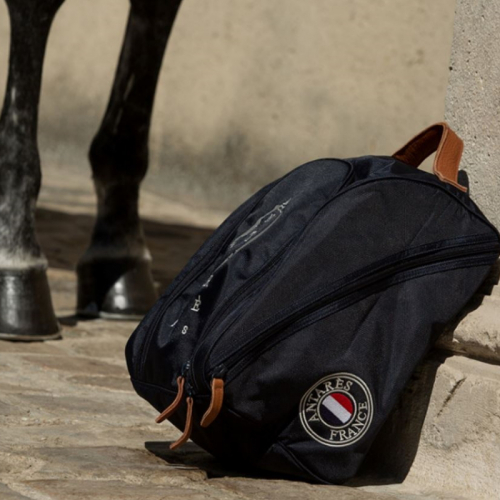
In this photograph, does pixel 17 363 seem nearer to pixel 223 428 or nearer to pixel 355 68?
pixel 223 428

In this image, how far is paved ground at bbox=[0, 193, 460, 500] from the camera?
1.72 meters

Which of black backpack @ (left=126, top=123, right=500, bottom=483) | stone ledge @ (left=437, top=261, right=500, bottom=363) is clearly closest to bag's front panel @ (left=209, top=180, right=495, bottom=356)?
black backpack @ (left=126, top=123, right=500, bottom=483)

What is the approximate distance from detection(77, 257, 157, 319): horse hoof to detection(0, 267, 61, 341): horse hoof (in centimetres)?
44

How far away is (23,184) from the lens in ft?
9.84

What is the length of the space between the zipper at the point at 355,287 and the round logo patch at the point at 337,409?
0.10 m

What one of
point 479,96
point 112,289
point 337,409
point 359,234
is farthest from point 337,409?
point 112,289

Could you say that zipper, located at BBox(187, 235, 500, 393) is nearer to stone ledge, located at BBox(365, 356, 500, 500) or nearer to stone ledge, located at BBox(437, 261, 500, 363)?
stone ledge, located at BBox(437, 261, 500, 363)

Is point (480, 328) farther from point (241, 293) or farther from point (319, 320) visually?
point (241, 293)

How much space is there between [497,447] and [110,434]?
0.71 meters

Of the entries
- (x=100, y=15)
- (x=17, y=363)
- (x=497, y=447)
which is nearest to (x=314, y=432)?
(x=497, y=447)

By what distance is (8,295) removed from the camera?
289 cm

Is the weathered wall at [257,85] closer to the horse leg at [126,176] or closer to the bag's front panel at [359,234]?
the horse leg at [126,176]

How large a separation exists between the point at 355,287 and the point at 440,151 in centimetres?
33

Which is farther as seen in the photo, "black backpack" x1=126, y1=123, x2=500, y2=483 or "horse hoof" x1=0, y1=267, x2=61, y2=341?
"horse hoof" x1=0, y1=267, x2=61, y2=341
